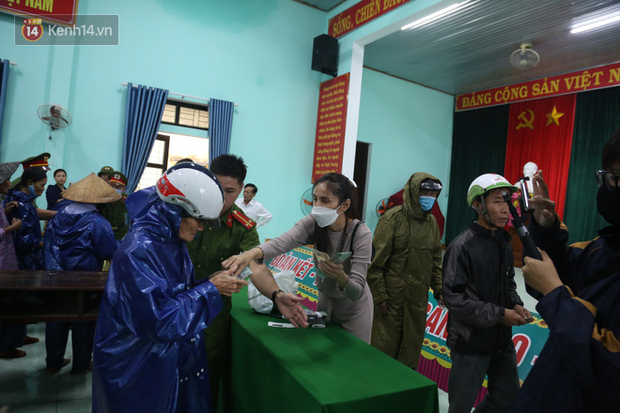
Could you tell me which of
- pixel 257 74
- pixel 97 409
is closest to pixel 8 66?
pixel 257 74

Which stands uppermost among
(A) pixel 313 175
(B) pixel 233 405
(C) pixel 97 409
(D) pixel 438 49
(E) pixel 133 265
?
(D) pixel 438 49

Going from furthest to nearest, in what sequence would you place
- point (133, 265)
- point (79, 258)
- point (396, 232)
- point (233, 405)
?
point (79, 258)
point (396, 232)
point (233, 405)
point (133, 265)

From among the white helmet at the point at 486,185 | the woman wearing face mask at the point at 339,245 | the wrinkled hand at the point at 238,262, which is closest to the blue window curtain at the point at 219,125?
the woman wearing face mask at the point at 339,245

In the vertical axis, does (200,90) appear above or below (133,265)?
above

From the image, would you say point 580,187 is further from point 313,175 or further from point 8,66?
point 8,66

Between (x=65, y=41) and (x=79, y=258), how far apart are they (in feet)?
14.9

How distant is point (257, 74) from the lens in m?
7.37

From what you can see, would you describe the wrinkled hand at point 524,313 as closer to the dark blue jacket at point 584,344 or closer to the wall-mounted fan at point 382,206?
the dark blue jacket at point 584,344

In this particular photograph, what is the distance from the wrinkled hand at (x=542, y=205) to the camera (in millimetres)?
1319

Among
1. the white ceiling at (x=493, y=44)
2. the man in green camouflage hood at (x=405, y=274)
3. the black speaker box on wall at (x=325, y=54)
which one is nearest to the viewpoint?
the man in green camouflage hood at (x=405, y=274)

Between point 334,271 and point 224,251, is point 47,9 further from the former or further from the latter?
point 334,271

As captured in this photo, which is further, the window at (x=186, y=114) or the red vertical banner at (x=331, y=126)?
the red vertical banner at (x=331, y=126)

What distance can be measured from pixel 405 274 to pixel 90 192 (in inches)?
103

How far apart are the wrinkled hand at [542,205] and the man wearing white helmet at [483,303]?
66 centimetres
